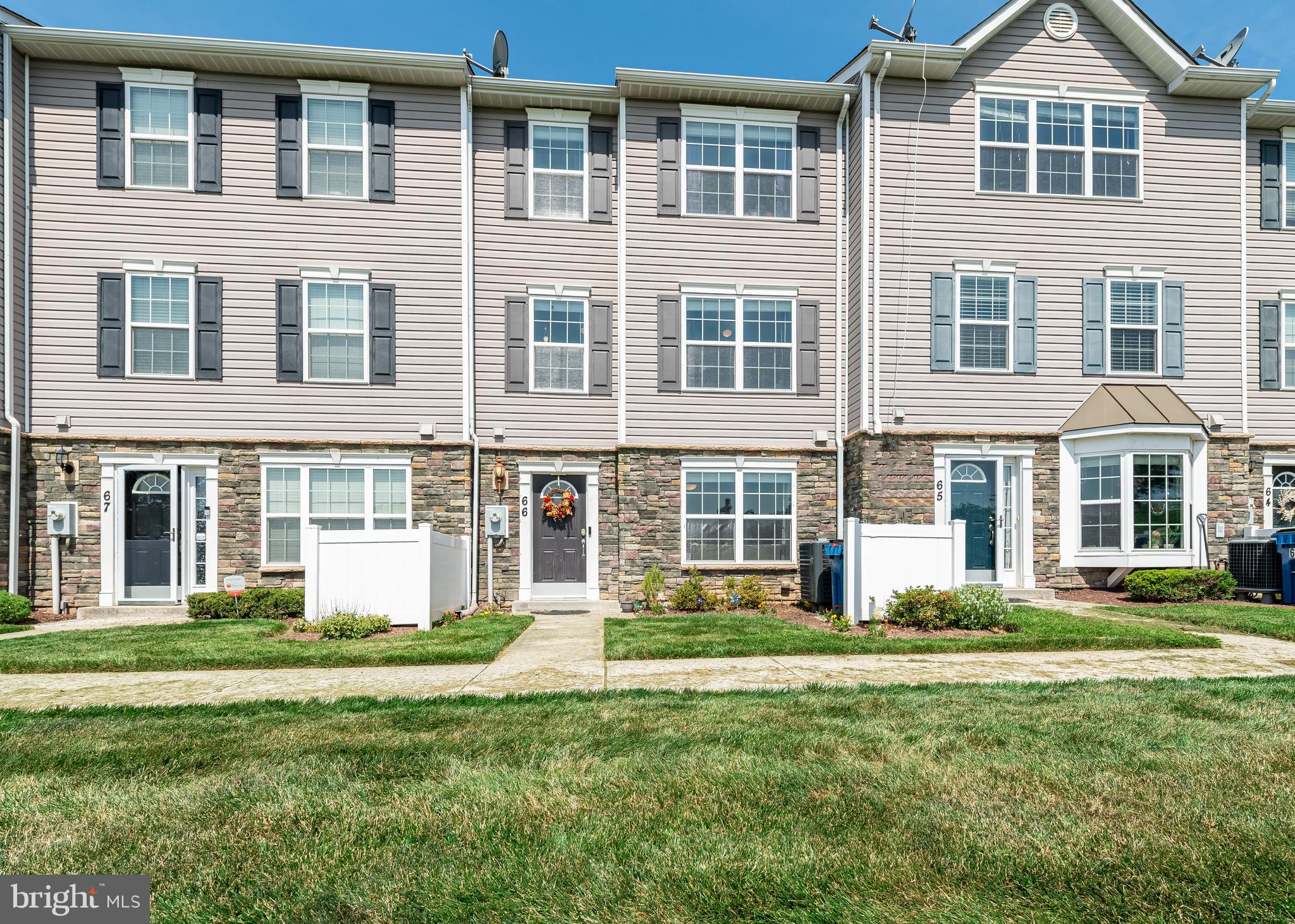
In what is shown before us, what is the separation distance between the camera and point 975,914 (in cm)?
239

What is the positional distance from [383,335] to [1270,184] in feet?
54.4

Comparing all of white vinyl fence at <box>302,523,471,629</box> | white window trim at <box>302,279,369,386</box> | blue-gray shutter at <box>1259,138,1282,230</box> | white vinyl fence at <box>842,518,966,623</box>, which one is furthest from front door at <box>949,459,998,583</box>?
white window trim at <box>302,279,369,386</box>

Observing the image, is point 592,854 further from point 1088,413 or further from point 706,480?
point 1088,413

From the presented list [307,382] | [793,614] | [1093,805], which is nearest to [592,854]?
[1093,805]

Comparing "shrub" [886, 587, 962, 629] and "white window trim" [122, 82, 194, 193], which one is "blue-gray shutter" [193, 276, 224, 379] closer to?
"white window trim" [122, 82, 194, 193]

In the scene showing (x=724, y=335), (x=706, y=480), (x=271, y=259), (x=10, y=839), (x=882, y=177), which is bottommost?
(x=10, y=839)

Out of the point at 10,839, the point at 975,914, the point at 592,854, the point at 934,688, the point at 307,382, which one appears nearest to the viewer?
the point at 975,914

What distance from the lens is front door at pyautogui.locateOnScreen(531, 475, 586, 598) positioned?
45.4ft

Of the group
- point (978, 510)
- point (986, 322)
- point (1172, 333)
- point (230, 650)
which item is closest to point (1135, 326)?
point (1172, 333)

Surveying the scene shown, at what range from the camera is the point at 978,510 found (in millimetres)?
13742

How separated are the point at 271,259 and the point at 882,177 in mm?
10349

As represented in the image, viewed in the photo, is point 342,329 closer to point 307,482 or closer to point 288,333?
point 288,333

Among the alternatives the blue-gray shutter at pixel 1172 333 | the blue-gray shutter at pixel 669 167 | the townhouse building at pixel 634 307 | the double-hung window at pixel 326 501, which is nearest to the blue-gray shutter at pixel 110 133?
the townhouse building at pixel 634 307

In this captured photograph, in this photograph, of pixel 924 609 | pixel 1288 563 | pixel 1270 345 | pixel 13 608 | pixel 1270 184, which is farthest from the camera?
pixel 1270 184
